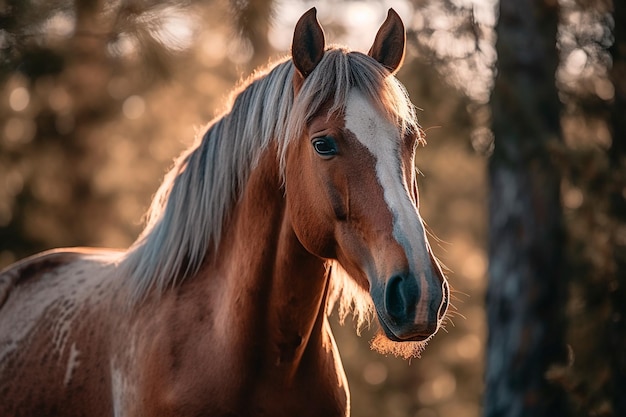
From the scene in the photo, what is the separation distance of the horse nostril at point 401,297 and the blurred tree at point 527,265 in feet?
14.5

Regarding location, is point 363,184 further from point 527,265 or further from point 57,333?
point 527,265

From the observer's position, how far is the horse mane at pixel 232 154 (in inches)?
121

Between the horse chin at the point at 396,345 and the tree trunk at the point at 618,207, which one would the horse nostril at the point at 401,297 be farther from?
the tree trunk at the point at 618,207

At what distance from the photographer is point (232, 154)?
3.46 metres

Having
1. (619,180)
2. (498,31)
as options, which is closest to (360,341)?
(498,31)

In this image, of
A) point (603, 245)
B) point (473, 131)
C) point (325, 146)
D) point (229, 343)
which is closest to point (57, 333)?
point (229, 343)

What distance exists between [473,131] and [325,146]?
4265 mm

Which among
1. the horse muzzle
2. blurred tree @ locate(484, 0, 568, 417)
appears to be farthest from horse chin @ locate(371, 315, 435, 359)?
blurred tree @ locate(484, 0, 568, 417)

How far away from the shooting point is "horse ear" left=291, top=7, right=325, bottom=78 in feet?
10.3

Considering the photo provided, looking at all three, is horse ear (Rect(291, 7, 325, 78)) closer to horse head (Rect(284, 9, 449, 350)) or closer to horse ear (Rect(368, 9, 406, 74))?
horse head (Rect(284, 9, 449, 350))

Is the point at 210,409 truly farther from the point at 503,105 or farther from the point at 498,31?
the point at 498,31

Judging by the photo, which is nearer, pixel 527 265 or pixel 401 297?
pixel 401 297

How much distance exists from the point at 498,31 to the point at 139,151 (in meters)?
7.22

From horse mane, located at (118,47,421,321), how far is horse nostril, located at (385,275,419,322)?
58 centimetres
